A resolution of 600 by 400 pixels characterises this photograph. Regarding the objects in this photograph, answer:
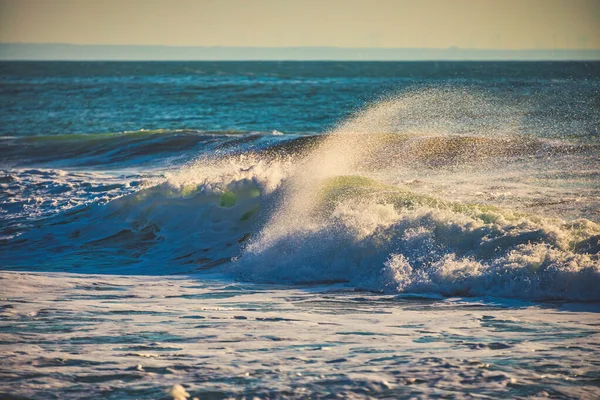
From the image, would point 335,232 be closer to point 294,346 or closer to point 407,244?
point 407,244

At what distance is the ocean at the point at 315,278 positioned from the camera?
5.75m

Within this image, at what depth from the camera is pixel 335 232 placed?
412 inches

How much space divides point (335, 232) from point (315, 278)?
36.3 inches

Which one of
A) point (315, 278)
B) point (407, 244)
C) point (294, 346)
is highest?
point (407, 244)

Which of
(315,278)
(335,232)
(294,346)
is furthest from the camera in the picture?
(335,232)

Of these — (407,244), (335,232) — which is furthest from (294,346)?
(335,232)

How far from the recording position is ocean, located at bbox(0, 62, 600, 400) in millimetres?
5750

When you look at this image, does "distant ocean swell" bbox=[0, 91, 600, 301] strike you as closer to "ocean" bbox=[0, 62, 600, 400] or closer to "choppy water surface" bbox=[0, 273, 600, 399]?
"ocean" bbox=[0, 62, 600, 400]

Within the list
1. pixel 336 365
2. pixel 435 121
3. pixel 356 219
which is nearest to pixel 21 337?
pixel 336 365

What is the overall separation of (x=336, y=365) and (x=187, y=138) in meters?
21.4

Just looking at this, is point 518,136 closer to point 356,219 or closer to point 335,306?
point 356,219

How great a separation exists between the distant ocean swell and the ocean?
3cm

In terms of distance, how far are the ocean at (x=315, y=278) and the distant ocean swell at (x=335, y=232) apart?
0.03 metres

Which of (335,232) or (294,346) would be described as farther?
(335,232)
